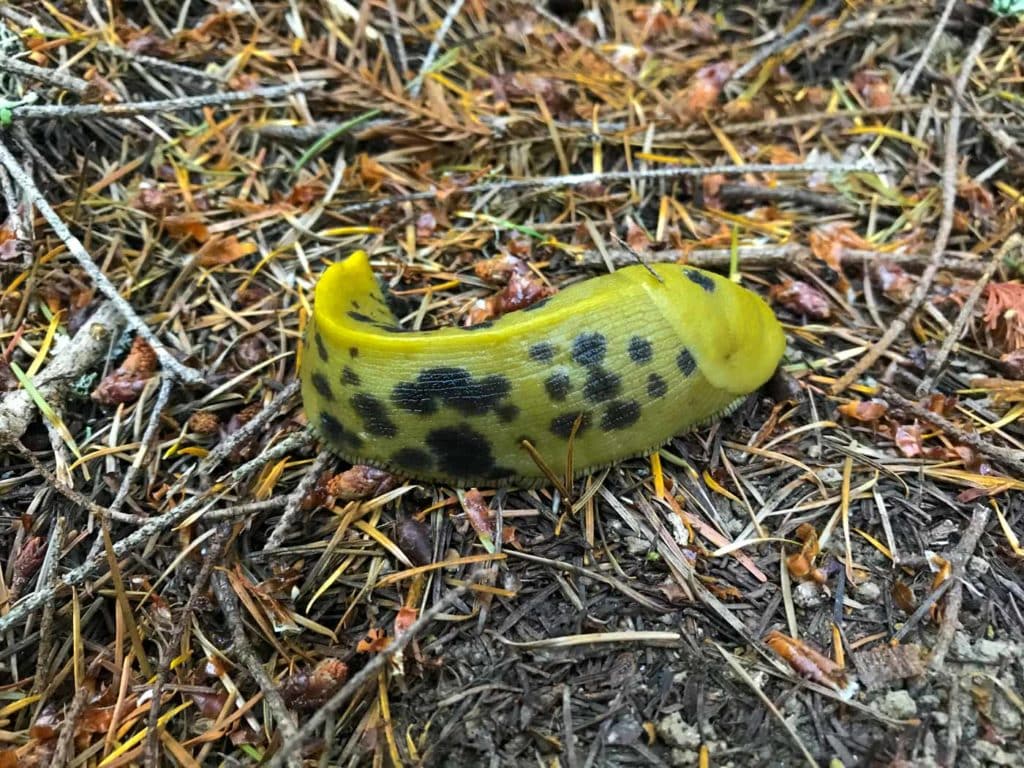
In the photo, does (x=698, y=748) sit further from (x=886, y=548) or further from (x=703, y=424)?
(x=703, y=424)

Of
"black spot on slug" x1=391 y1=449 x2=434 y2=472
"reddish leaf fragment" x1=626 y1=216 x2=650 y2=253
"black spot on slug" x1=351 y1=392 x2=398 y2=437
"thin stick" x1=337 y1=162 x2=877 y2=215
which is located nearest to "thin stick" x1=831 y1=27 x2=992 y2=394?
"thin stick" x1=337 y1=162 x2=877 y2=215

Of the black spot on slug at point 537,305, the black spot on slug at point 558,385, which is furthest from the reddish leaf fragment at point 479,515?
the black spot on slug at point 537,305

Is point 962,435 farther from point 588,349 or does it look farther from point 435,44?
point 435,44

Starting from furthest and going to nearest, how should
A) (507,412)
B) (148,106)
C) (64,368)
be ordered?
(148,106), (64,368), (507,412)

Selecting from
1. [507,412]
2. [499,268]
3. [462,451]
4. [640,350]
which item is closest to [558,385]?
[507,412]

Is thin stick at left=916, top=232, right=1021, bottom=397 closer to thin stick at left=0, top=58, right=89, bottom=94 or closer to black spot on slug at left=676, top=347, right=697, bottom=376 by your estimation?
black spot on slug at left=676, top=347, right=697, bottom=376

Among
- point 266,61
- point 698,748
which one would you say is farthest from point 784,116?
point 698,748
